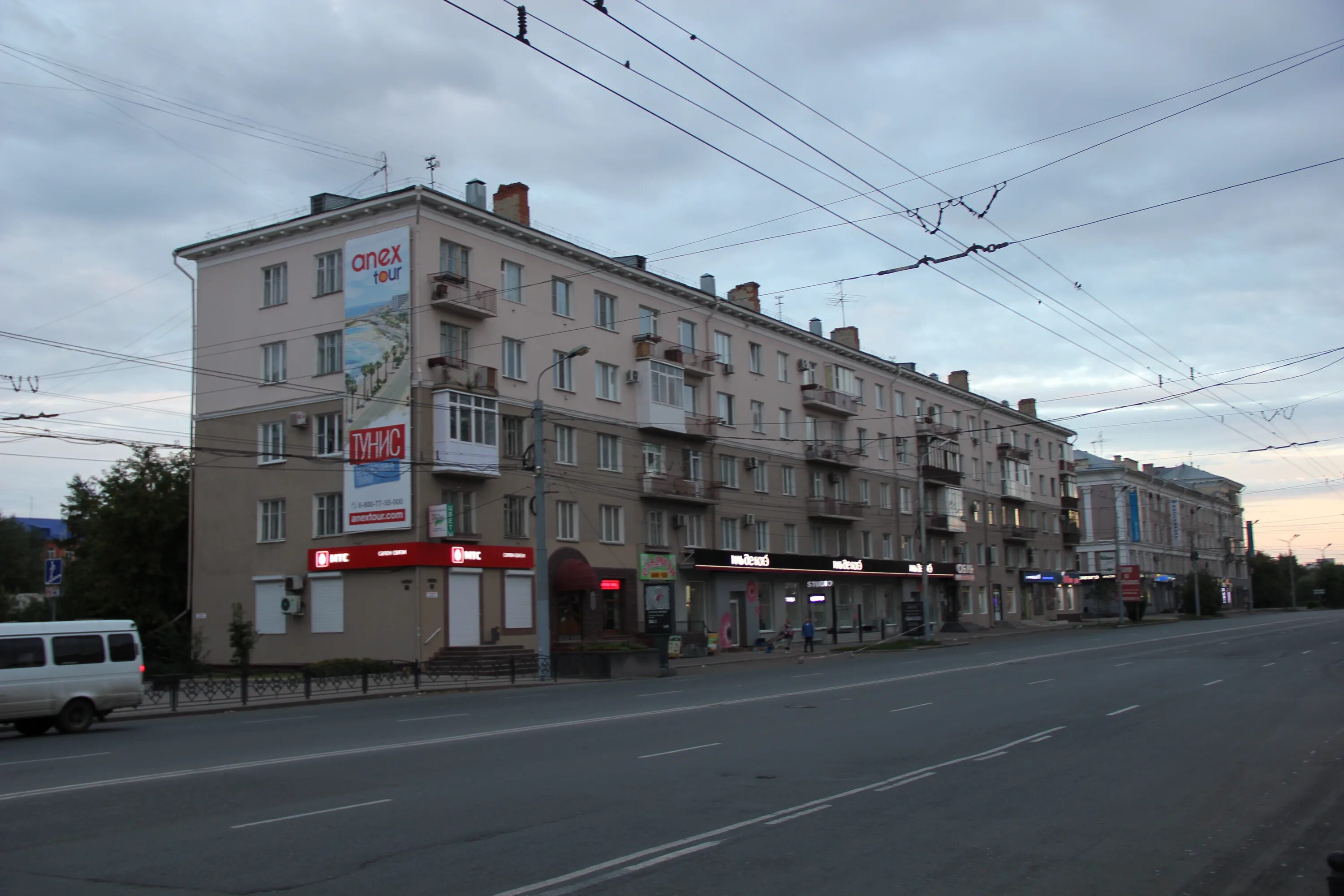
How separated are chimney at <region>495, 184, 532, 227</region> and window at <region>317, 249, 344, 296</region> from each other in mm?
6139

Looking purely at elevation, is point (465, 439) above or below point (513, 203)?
below

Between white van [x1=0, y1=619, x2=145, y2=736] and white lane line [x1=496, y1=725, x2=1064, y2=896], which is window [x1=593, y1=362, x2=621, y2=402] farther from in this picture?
white lane line [x1=496, y1=725, x2=1064, y2=896]

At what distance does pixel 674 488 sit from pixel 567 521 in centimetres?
608

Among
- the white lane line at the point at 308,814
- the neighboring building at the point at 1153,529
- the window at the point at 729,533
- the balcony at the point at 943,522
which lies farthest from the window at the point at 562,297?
the neighboring building at the point at 1153,529

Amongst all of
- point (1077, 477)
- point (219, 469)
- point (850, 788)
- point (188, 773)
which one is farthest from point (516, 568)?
point (1077, 477)

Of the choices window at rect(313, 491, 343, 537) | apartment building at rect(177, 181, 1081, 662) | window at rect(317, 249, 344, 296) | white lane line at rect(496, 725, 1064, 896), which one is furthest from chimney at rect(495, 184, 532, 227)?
white lane line at rect(496, 725, 1064, 896)

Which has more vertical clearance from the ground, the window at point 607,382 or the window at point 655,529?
the window at point 607,382

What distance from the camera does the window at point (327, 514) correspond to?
38.6m

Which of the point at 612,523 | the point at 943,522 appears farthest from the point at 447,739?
the point at 943,522

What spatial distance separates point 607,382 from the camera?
1762 inches

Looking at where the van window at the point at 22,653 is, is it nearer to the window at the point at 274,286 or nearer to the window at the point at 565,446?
the window at the point at 274,286

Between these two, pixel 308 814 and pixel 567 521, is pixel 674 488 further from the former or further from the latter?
pixel 308 814

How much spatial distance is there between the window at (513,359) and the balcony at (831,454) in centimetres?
2091

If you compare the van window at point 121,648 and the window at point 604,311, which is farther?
the window at point 604,311
